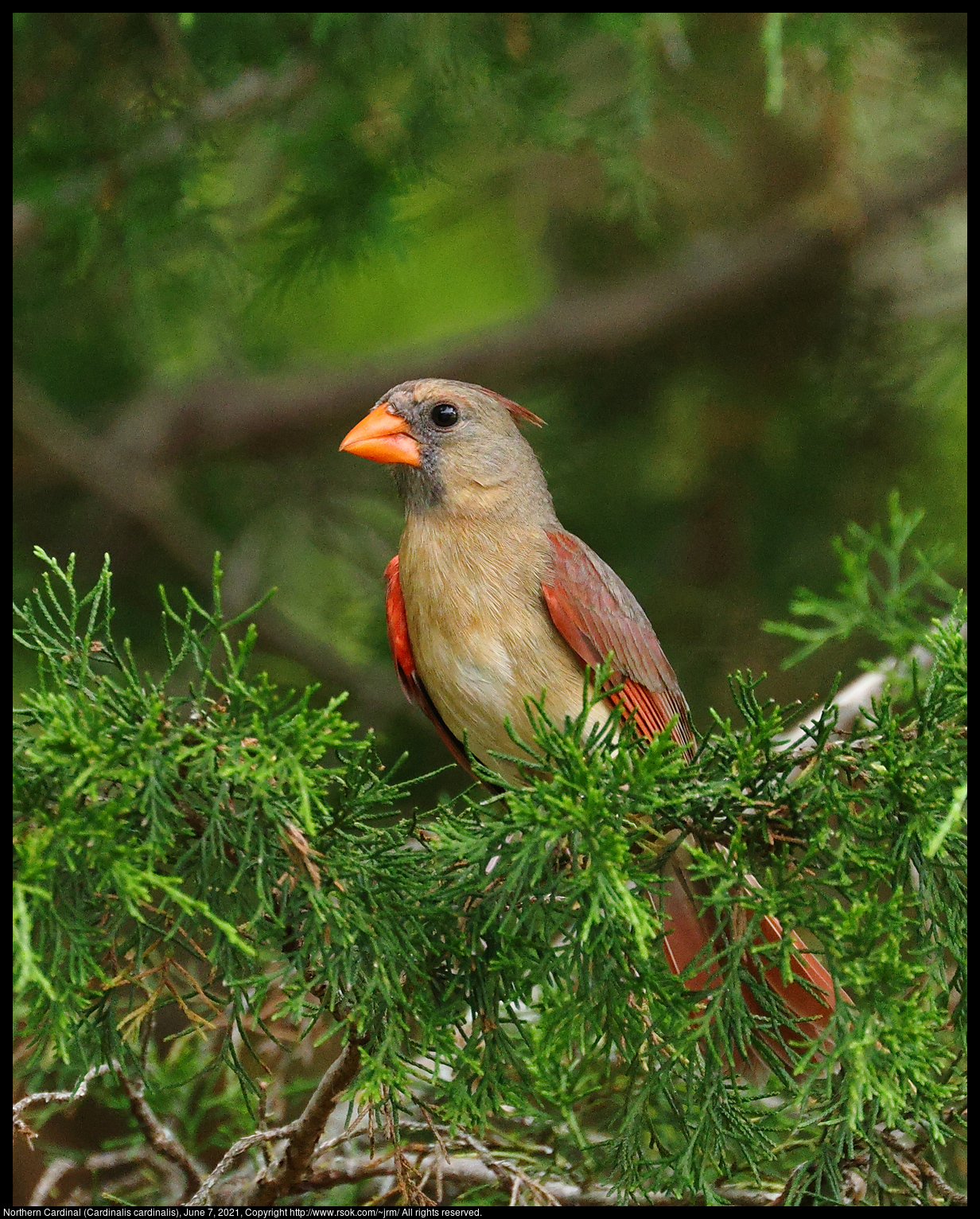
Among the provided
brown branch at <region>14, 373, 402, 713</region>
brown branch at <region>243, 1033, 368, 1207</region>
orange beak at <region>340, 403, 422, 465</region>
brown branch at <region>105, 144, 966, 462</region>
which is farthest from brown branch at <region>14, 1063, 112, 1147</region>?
brown branch at <region>105, 144, 966, 462</region>

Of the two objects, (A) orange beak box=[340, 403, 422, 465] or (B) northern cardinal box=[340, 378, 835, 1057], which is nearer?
(B) northern cardinal box=[340, 378, 835, 1057]

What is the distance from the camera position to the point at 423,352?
509 centimetres

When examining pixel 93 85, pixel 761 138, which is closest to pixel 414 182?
pixel 93 85

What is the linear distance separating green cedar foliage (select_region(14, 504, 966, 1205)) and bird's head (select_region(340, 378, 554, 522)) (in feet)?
3.34

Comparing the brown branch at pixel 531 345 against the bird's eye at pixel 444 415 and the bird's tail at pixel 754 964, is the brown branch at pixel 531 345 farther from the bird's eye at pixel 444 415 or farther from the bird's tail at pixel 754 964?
the bird's tail at pixel 754 964

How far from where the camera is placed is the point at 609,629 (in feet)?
8.71

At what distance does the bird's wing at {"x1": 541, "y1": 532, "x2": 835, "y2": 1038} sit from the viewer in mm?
2410

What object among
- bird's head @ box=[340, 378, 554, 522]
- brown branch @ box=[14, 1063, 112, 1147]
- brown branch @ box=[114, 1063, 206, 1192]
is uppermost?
bird's head @ box=[340, 378, 554, 522]

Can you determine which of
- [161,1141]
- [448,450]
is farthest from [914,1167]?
[448,450]

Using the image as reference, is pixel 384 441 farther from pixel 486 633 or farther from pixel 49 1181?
pixel 49 1181

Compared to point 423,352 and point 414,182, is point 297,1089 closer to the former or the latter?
point 414,182

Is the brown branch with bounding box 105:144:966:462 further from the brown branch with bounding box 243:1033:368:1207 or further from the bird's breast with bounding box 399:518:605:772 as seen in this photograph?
the brown branch with bounding box 243:1033:368:1207

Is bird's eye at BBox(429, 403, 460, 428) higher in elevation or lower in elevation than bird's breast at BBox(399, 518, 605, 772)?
higher

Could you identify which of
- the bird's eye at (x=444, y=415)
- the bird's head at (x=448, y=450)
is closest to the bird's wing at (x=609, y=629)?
the bird's head at (x=448, y=450)
